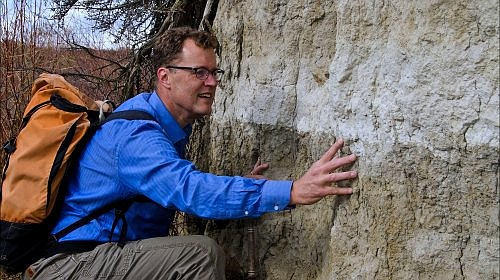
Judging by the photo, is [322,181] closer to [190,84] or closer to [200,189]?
[200,189]

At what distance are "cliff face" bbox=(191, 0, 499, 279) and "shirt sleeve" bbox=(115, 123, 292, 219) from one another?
334 mm

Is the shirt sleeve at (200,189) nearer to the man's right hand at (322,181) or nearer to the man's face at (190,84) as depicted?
the man's right hand at (322,181)

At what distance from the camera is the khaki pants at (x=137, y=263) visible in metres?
2.83

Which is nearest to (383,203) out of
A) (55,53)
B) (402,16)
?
(402,16)

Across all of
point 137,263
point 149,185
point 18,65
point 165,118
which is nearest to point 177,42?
point 165,118

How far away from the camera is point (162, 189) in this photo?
8.58 ft

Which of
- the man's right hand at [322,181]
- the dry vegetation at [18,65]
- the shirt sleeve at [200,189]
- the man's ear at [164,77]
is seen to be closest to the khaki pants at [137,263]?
the shirt sleeve at [200,189]

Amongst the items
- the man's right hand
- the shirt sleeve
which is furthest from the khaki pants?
the man's right hand

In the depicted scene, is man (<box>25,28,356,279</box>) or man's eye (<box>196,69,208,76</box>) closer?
man (<box>25,28,356,279</box>)

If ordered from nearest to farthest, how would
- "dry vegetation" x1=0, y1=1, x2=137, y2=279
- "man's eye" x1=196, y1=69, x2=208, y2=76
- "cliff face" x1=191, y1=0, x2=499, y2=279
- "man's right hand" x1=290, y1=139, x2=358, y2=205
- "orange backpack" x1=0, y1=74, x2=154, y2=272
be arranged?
"cliff face" x1=191, y1=0, x2=499, y2=279
"man's right hand" x1=290, y1=139, x2=358, y2=205
"orange backpack" x1=0, y1=74, x2=154, y2=272
"man's eye" x1=196, y1=69, x2=208, y2=76
"dry vegetation" x1=0, y1=1, x2=137, y2=279

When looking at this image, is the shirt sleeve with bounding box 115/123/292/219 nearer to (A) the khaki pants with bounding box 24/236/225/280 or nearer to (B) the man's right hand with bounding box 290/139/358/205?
(B) the man's right hand with bounding box 290/139/358/205

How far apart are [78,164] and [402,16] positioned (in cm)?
155

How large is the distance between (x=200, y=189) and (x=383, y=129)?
2.46 feet

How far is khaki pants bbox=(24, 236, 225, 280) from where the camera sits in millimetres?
2830
